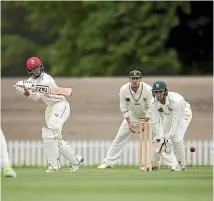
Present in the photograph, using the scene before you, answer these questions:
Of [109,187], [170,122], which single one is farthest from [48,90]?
[109,187]

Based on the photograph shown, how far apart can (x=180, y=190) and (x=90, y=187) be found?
1.27 m

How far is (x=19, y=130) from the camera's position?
31062mm

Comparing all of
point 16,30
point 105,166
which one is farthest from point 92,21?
point 105,166

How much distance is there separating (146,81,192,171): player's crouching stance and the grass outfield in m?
1.51

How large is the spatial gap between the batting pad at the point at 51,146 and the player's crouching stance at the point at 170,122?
176cm

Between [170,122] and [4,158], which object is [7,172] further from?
[170,122]

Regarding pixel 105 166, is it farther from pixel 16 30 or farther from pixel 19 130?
pixel 16 30

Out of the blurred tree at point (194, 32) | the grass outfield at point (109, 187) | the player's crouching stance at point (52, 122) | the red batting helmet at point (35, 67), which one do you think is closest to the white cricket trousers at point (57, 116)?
the player's crouching stance at point (52, 122)

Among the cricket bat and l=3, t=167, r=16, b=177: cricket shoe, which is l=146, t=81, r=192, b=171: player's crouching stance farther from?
l=3, t=167, r=16, b=177: cricket shoe

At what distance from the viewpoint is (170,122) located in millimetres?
18812

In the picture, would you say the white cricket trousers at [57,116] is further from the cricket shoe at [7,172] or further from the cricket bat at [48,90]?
the cricket shoe at [7,172]

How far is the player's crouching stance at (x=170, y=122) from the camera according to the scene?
60.0 feet

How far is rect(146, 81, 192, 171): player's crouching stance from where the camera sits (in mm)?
18297

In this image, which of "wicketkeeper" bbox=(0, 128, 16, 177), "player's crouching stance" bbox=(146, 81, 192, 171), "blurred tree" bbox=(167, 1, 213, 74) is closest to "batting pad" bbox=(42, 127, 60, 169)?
"player's crouching stance" bbox=(146, 81, 192, 171)
